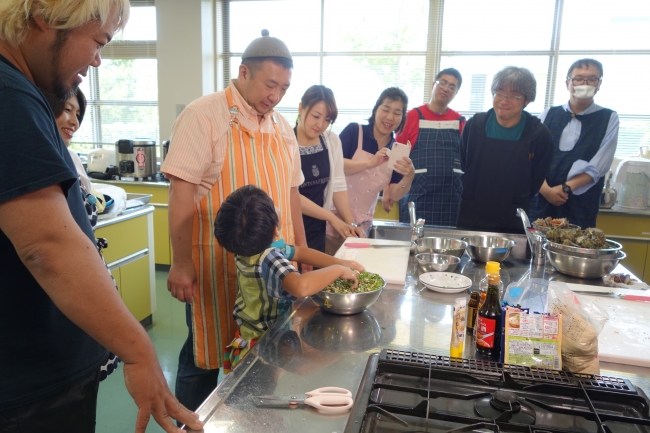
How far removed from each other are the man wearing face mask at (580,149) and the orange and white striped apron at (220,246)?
Answer: 2.12m

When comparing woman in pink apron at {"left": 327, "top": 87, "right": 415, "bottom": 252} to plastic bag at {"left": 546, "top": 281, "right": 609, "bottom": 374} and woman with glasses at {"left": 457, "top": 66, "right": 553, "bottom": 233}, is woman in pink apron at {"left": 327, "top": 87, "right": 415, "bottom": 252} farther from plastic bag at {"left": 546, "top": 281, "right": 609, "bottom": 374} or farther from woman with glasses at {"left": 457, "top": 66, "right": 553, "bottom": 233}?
plastic bag at {"left": 546, "top": 281, "right": 609, "bottom": 374}

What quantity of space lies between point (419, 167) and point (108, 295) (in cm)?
295

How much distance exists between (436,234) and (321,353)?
1.29 m

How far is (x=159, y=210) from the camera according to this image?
4.06 meters

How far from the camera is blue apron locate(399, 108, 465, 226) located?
3.40 metres

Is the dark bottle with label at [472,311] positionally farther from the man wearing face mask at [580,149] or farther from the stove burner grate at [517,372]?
the man wearing face mask at [580,149]

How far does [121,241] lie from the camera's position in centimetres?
282

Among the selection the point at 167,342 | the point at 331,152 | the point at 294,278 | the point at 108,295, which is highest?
the point at 331,152

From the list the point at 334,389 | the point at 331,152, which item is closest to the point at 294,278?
the point at 334,389

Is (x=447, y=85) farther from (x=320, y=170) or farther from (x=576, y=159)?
(x=320, y=170)

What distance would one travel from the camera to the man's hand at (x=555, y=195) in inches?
116

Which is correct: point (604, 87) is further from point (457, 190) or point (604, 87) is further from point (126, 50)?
point (126, 50)

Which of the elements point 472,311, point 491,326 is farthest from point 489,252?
point 491,326

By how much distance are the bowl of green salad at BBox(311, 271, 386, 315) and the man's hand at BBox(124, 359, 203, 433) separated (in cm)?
52
